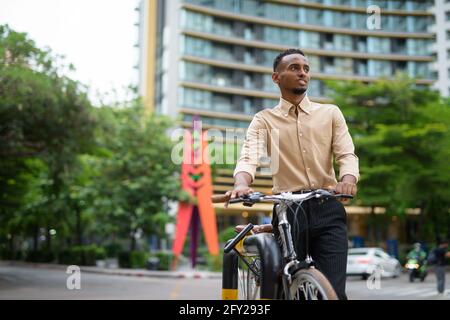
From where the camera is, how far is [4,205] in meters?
24.9

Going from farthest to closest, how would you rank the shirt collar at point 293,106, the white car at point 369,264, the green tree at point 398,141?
the green tree at point 398,141 < the white car at point 369,264 < the shirt collar at point 293,106

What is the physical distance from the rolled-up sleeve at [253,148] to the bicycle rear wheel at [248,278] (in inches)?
17.8

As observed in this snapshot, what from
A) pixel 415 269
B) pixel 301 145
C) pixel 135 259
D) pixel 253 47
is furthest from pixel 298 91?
pixel 253 47

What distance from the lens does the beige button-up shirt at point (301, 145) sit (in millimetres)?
2951

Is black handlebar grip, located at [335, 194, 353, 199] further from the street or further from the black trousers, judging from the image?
the street

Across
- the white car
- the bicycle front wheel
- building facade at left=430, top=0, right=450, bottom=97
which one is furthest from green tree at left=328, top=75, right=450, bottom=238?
building facade at left=430, top=0, right=450, bottom=97

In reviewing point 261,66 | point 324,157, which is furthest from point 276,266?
point 261,66

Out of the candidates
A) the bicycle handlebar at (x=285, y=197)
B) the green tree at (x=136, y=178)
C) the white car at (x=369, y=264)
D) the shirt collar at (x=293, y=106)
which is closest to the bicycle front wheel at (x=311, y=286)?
the bicycle handlebar at (x=285, y=197)

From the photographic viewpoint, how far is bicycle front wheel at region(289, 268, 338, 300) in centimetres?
233

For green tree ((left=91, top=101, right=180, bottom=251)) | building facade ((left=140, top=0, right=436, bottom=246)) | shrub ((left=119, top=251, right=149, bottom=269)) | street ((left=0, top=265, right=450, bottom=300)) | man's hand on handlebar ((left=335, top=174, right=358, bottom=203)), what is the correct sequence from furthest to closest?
building facade ((left=140, top=0, right=436, bottom=246)), shrub ((left=119, top=251, right=149, bottom=269)), green tree ((left=91, top=101, right=180, bottom=251)), street ((left=0, top=265, right=450, bottom=300)), man's hand on handlebar ((left=335, top=174, right=358, bottom=203))

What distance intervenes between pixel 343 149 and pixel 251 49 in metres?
49.5

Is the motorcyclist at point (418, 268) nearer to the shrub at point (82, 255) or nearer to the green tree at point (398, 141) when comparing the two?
the green tree at point (398, 141)

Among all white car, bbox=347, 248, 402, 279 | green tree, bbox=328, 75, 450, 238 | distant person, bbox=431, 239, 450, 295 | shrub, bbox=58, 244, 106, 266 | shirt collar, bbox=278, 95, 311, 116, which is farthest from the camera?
shrub, bbox=58, 244, 106, 266

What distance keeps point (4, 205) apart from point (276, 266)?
80.4 feet
